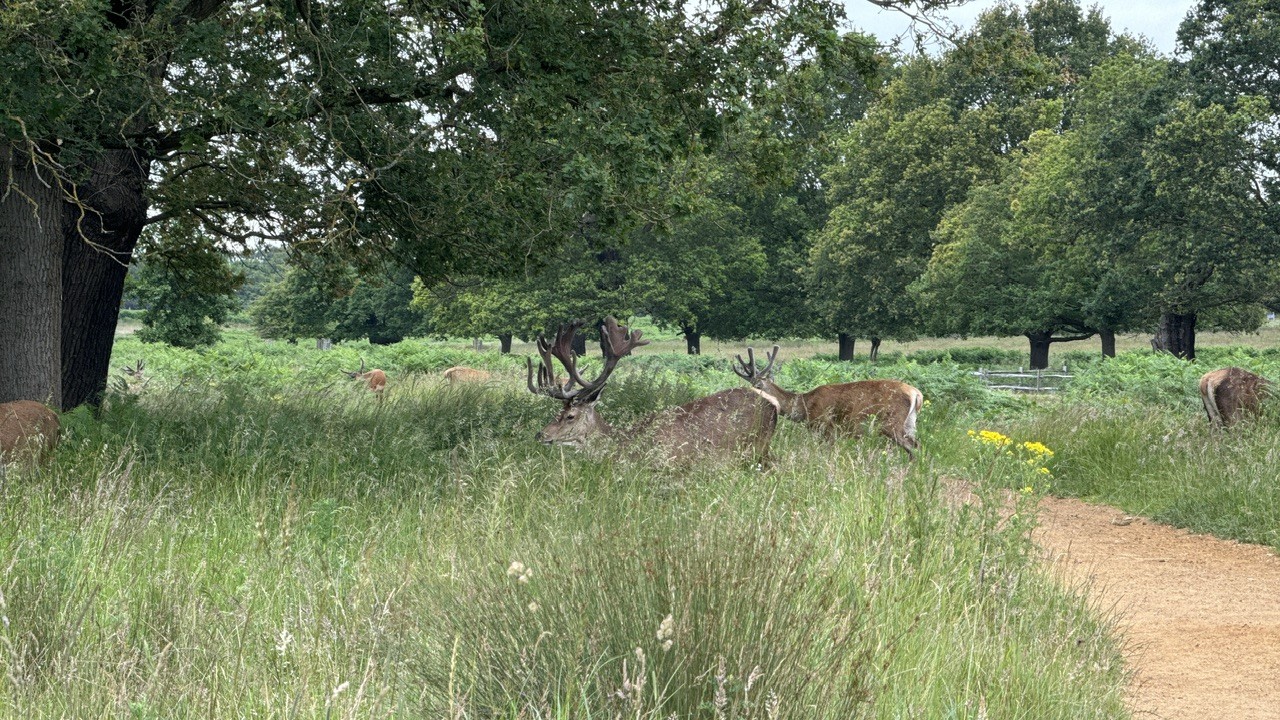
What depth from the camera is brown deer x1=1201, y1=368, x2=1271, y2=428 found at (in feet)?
40.8

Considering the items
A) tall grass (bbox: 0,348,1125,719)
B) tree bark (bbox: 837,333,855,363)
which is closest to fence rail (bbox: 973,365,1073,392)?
tree bark (bbox: 837,333,855,363)

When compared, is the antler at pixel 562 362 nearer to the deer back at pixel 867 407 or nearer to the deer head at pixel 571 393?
the deer head at pixel 571 393

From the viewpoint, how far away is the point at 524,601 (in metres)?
3.82

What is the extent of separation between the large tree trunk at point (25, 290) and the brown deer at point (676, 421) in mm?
4422

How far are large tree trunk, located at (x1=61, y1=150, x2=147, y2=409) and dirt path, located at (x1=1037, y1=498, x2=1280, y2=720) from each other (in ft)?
29.0

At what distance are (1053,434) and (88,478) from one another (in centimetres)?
1091

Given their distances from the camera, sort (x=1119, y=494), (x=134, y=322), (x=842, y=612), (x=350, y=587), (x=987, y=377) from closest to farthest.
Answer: (x=842, y=612) → (x=350, y=587) → (x=1119, y=494) → (x=987, y=377) → (x=134, y=322)

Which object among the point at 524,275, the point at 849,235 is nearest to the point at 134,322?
the point at 849,235

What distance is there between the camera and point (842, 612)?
14.3 feet

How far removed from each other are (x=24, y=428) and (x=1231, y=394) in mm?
12255

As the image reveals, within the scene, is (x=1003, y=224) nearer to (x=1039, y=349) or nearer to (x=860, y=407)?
(x=1039, y=349)

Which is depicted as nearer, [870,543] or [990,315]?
[870,543]

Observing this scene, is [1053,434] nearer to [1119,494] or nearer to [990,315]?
[1119,494]

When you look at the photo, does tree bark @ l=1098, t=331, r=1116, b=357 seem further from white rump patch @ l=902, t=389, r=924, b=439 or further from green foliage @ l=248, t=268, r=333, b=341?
green foliage @ l=248, t=268, r=333, b=341
